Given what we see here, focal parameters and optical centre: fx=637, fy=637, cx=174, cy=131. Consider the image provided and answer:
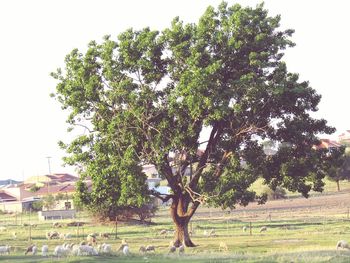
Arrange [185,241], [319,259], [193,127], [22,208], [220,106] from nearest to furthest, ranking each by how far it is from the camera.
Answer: [319,259]
[220,106]
[193,127]
[185,241]
[22,208]

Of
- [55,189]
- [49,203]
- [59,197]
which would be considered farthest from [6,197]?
[49,203]

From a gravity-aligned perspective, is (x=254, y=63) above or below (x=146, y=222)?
above

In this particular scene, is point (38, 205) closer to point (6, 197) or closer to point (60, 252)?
point (6, 197)

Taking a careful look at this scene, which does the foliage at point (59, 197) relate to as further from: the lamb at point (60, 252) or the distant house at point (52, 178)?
the lamb at point (60, 252)

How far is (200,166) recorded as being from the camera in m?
38.1

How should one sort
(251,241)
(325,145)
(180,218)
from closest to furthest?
(180,218), (251,241), (325,145)

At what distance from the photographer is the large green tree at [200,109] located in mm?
35281

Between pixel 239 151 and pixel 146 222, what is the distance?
132ft

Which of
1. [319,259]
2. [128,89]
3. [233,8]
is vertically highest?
[233,8]

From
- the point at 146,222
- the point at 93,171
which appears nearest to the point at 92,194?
the point at 93,171

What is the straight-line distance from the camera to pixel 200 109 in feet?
113

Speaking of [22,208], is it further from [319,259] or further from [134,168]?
[319,259]

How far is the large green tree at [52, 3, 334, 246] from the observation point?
1389 inches

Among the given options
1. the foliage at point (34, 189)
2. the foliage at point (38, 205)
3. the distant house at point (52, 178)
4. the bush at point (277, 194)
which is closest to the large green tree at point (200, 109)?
the bush at point (277, 194)
